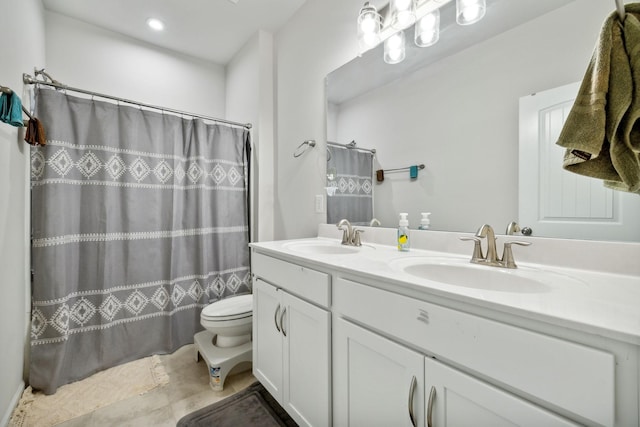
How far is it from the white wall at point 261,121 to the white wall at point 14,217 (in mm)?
1313

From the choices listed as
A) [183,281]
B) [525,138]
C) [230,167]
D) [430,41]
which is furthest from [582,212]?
[183,281]

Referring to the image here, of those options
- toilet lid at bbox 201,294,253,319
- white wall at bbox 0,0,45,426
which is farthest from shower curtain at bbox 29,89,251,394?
toilet lid at bbox 201,294,253,319

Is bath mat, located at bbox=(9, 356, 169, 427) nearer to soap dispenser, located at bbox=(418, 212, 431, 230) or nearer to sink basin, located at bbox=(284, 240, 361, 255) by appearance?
sink basin, located at bbox=(284, 240, 361, 255)

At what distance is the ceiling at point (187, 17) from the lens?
184 centimetres

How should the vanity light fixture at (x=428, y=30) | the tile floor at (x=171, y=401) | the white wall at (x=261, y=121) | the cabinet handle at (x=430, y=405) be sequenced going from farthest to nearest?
the white wall at (x=261, y=121), the tile floor at (x=171, y=401), the vanity light fixture at (x=428, y=30), the cabinet handle at (x=430, y=405)

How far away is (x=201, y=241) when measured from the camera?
6.62 ft

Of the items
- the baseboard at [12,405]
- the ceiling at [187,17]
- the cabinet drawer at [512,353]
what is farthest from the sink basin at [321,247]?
the ceiling at [187,17]

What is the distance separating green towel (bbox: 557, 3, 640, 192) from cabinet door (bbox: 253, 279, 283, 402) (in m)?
1.18

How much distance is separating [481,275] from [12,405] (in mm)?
2238

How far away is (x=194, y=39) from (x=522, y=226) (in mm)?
2716

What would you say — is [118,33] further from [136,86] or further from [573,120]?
[573,120]

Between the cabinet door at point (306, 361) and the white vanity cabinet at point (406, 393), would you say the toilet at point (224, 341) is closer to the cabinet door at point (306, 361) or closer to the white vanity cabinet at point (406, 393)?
the cabinet door at point (306, 361)

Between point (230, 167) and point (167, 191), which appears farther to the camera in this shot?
point (230, 167)

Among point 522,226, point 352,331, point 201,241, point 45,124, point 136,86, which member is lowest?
point 352,331
